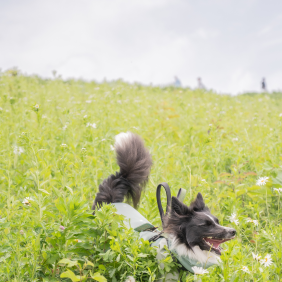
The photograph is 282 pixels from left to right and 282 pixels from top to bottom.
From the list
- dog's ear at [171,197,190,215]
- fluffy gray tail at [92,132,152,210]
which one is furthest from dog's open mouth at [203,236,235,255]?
fluffy gray tail at [92,132,152,210]

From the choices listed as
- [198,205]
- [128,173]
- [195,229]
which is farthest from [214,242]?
[128,173]

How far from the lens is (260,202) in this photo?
141 inches

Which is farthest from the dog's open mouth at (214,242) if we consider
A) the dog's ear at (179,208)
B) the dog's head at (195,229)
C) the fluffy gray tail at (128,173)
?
the fluffy gray tail at (128,173)

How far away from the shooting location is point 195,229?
2.24 metres

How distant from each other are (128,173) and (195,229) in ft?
3.67

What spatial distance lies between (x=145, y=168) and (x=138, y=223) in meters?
0.73

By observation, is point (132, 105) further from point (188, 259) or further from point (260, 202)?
point (188, 259)

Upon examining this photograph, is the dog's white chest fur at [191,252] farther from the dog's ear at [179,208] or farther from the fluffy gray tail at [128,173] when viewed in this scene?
the fluffy gray tail at [128,173]

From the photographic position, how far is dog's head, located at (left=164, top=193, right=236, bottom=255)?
2.21 metres

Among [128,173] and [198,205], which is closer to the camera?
[198,205]

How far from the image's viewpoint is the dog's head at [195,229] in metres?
2.21

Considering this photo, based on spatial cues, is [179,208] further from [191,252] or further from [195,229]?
[191,252]

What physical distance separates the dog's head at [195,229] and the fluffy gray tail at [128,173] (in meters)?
0.85

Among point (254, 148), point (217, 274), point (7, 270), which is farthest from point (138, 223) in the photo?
point (254, 148)
